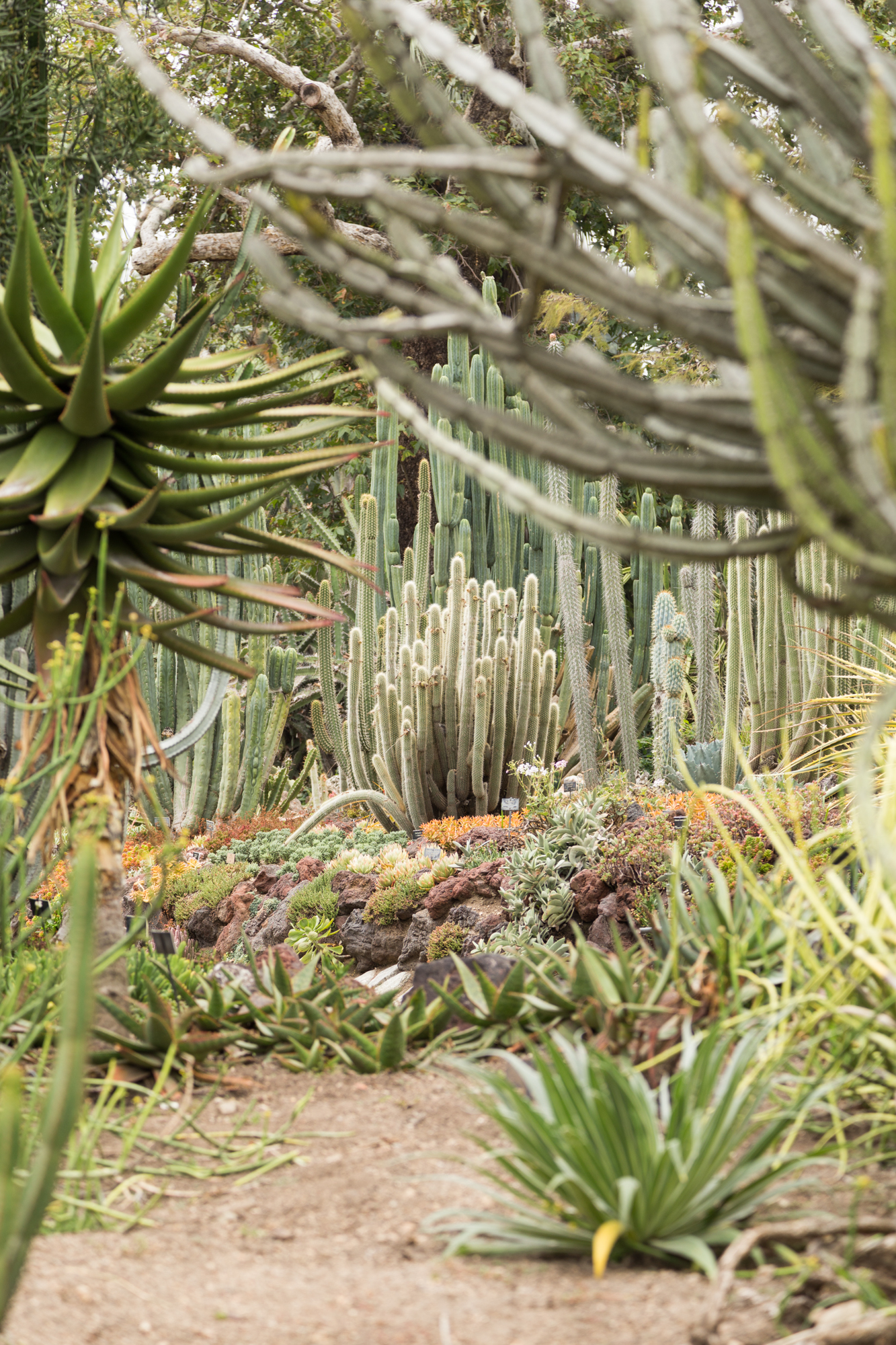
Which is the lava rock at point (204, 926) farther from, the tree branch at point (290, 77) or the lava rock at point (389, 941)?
the tree branch at point (290, 77)

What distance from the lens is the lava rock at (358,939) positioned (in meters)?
5.72

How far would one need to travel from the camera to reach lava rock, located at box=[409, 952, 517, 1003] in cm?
304

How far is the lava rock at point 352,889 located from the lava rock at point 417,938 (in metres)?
0.38

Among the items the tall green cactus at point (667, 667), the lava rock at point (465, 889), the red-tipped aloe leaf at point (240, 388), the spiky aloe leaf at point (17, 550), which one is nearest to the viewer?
the spiky aloe leaf at point (17, 550)

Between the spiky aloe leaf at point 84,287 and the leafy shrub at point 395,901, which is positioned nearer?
the spiky aloe leaf at point 84,287

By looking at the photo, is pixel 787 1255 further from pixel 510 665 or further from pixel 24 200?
pixel 510 665

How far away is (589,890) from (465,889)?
716 mm

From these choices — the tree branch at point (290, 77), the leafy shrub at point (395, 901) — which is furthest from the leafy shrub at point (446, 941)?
the tree branch at point (290, 77)

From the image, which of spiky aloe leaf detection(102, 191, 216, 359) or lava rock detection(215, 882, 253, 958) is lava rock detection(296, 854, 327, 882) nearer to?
lava rock detection(215, 882, 253, 958)

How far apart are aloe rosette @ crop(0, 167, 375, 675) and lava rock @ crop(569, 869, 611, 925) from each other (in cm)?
249

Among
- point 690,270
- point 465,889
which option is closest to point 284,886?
point 465,889

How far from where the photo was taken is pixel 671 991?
8.33 feet

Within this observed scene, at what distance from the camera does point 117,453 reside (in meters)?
2.88

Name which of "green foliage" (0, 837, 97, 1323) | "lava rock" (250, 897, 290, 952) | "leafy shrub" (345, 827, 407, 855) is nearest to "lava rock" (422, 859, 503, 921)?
"lava rock" (250, 897, 290, 952)
